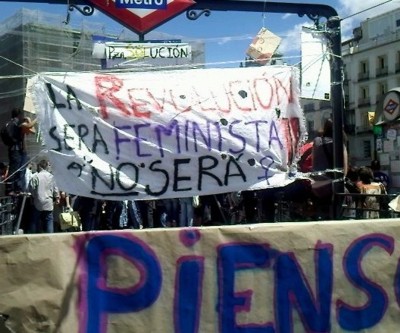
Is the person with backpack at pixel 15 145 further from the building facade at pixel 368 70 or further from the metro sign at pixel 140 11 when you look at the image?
the building facade at pixel 368 70

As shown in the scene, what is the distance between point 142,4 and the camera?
5.62 m

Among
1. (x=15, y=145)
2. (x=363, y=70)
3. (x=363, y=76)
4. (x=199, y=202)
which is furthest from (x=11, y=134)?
(x=363, y=70)

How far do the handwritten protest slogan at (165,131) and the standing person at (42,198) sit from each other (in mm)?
4382

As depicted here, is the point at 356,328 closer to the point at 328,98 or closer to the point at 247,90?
the point at 247,90

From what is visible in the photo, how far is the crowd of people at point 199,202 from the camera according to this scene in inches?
238

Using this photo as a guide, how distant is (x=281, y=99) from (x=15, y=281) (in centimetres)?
296

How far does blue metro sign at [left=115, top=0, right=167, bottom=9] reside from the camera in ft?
18.3

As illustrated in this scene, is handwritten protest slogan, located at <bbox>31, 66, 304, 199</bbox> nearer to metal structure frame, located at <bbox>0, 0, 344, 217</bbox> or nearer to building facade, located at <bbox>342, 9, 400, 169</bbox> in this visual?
metal structure frame, located at <bbox>0, 0, 344, 217</bbox>

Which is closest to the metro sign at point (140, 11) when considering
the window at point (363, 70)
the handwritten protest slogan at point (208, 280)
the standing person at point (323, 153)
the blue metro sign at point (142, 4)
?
the blue metro sign at point (142, 4)

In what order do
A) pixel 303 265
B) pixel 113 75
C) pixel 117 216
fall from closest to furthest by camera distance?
1. pixel 303 265
2. pixel 113 75
3. pixel 117 216

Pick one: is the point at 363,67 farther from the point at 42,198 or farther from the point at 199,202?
the point at 42,198

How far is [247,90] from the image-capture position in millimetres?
5098

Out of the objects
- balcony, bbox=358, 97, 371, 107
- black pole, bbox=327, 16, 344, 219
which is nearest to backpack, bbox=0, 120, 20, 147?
black pole, bbox=327, 16, 344, 219

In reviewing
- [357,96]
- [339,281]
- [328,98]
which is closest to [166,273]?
[339,281]
